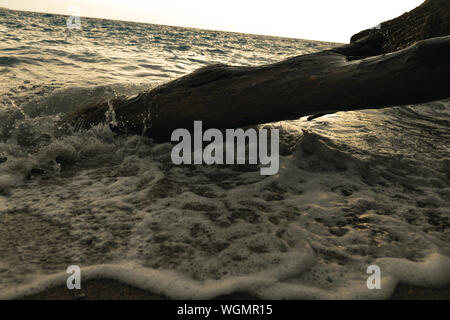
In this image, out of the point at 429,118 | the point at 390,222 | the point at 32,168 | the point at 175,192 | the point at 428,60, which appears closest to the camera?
the point at 390,222

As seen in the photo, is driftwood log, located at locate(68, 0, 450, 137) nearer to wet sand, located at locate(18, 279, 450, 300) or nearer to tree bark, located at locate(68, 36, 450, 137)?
tree bark, located at locate(68, 36, 450, 137)

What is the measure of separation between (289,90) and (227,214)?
4.65 feet

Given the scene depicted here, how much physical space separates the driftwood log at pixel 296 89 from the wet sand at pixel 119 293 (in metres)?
1.60

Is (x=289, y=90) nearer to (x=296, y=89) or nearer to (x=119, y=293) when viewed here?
(x=296, y=89)

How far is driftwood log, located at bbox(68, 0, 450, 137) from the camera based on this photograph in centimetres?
241

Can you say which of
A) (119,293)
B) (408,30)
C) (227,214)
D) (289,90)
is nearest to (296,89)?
(289,90)

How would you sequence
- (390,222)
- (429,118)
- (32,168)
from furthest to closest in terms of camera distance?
(429,118) → (32,168) → (390,222)

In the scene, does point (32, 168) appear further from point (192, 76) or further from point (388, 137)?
point (388, 137)

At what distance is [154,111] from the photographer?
3.54 m

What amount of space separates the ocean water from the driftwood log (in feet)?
1.25

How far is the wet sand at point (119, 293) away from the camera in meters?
1.47

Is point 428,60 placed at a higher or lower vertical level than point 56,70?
lower
